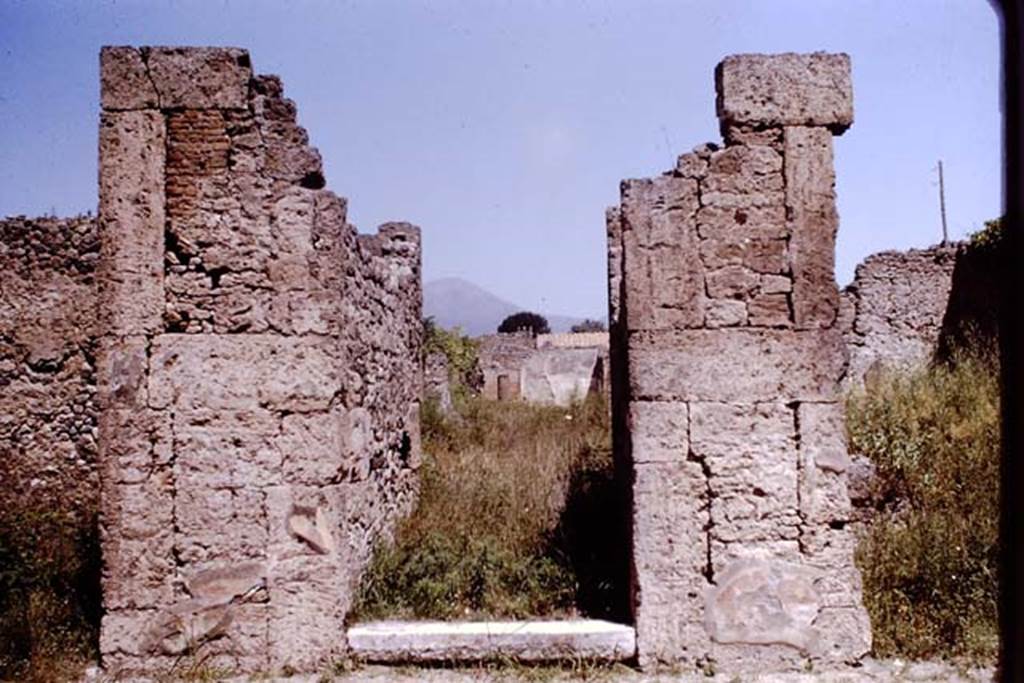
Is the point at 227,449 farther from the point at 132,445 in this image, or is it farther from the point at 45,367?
the point at 45,367

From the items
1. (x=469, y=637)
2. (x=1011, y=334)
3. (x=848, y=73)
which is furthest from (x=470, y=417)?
(x=1011, y=334)

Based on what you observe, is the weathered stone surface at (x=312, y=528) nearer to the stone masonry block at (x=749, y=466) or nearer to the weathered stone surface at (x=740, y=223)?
the stone masonry block at (x=749, y=466)

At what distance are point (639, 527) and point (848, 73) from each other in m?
2.89

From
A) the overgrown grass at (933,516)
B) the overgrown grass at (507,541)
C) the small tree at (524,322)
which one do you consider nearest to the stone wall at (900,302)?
the overgrown grass at (933,516)

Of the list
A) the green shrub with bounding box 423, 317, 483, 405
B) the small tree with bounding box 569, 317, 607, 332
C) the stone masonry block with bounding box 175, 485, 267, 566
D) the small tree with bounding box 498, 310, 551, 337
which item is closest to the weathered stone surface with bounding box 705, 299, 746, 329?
the stone masonry block with bounding box 175, 485, 267, 566

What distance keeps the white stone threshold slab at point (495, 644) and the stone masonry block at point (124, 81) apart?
329 centimetres

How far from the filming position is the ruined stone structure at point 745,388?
4.67m

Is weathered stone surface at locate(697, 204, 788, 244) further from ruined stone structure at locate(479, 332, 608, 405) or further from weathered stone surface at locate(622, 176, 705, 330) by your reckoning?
ruined stone structure at locate(479, 332, 608, 405)

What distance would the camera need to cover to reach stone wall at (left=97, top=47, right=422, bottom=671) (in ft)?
15.3

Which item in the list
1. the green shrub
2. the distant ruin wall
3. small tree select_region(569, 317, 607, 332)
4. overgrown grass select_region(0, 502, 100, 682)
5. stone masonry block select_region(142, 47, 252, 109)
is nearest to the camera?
overgrown grass select_region(0, 502, 100, 682)

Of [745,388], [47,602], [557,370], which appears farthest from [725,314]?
[557,370]

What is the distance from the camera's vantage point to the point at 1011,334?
7.29 ft

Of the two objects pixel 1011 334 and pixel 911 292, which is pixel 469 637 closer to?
pixel 1011 334

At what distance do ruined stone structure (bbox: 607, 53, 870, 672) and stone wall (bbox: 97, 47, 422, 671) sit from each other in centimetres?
183
